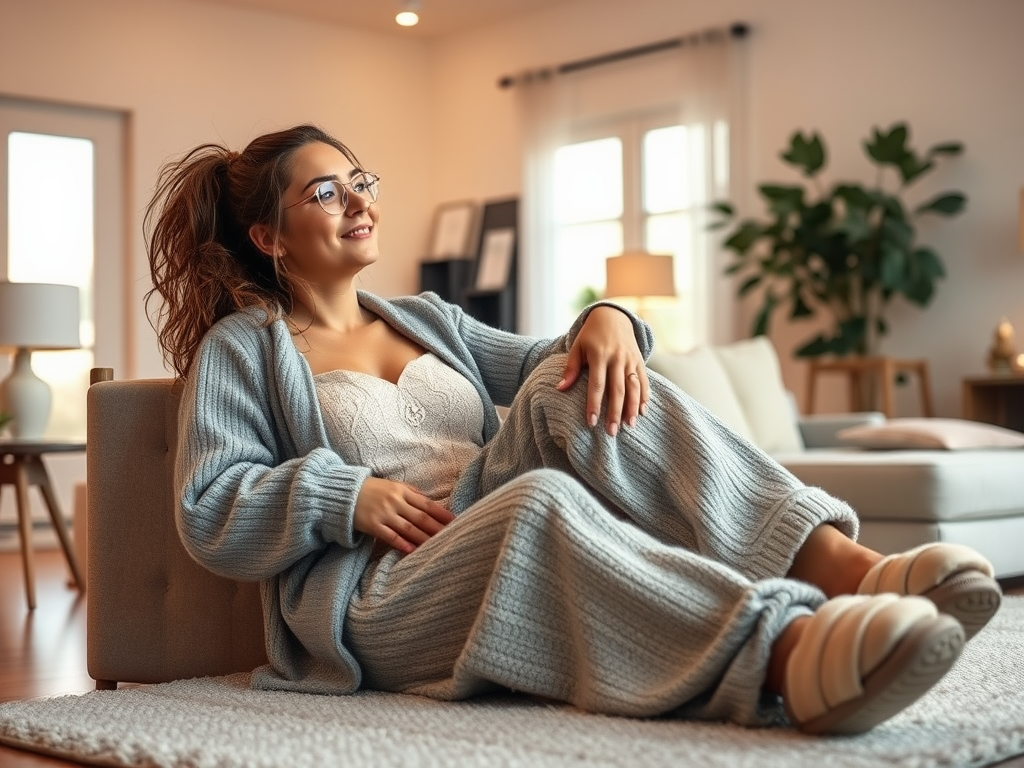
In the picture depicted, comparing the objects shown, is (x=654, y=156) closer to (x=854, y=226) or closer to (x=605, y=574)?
(x=854, y=226)

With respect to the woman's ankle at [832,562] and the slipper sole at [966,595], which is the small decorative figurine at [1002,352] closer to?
the woman's ankle at [832,562]

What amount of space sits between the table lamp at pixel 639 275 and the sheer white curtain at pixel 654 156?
0.63m

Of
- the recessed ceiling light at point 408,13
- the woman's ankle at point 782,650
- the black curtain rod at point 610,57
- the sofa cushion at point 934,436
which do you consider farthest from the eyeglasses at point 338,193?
the recessed ceiling light at point 408,13

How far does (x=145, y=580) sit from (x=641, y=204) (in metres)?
5.35

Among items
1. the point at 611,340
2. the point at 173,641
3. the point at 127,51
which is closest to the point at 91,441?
the point at 173,641

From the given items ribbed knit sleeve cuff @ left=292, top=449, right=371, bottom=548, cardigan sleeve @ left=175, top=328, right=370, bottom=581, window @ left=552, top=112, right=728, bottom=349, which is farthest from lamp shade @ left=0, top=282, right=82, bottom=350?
window @ left=552, top=112, right=728, bottom=349

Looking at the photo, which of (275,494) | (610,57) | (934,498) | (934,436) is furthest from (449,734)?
(610,57)

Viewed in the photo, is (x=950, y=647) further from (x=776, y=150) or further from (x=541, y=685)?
(x=776, y=150)

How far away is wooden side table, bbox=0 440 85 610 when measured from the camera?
13.4 feet

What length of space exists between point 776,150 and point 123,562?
5.06 m

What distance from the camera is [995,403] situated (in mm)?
5719

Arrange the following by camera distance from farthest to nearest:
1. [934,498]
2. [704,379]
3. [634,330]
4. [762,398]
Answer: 1. [762,398]
2. [704,379]
3. [934,498]
4. [634,330]

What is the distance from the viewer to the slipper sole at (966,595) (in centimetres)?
152

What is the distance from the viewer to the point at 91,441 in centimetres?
225
